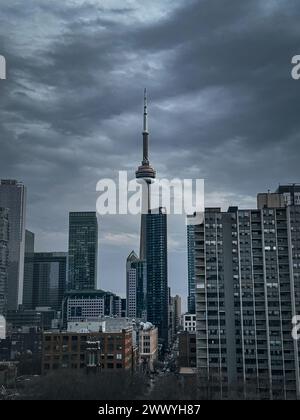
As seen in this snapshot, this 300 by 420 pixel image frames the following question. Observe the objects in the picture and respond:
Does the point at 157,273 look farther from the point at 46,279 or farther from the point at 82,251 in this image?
the point at 46,279

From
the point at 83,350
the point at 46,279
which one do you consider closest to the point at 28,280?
the point at 46,279

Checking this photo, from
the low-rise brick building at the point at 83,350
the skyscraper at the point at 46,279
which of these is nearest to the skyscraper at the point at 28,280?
the skyscraper at the point at 46,279

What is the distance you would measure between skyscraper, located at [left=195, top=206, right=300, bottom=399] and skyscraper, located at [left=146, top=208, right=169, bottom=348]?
1925 cm

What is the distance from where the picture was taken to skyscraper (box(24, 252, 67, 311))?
133ft

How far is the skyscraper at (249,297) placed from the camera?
11820 millimetres

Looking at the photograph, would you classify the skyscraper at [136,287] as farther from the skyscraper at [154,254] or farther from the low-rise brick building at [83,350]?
the low-rise brick building at [83,350]

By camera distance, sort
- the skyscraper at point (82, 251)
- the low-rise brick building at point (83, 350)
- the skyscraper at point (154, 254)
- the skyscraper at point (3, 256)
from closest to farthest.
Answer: the low-rise brick building at point (83, 350) < the skyscraper at point (3, 256) < the skyscraper at point (154, 254) < the skyscraper at point (82, 251)

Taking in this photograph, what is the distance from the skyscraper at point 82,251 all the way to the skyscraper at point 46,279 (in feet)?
3.24

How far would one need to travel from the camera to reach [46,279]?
144 feet

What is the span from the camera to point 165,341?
107 ft

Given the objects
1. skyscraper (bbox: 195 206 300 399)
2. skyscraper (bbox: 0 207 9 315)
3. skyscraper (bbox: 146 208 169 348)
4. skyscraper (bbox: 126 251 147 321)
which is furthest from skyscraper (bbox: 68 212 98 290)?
skyscraper (bbox: 195 206 300 399)

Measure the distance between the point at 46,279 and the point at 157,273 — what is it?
11.1 meters
